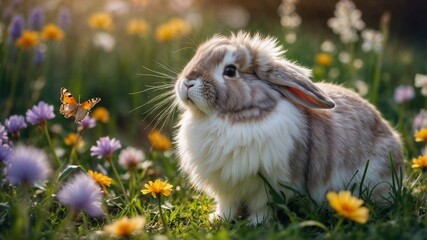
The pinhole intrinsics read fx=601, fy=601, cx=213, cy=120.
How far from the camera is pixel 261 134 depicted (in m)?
3.28

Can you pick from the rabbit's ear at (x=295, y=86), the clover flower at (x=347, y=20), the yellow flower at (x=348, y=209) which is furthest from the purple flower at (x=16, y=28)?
the yellow flower at (x=348, y=209)

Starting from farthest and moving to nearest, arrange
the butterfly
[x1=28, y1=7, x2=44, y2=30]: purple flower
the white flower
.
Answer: the white flower, [x1=28, y1=7, x2=44, y2=30]: purple flower, the butterfly

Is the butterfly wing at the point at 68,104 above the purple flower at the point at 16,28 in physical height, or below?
below

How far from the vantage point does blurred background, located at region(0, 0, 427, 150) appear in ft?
16.4

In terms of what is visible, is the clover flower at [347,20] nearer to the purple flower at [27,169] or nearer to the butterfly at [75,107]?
the butterfly at [75,107]

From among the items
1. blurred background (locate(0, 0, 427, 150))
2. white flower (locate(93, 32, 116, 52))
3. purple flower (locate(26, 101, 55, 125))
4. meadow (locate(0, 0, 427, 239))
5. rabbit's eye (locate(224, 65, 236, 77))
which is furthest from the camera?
white flower (locate(93, 32, 116, 52))

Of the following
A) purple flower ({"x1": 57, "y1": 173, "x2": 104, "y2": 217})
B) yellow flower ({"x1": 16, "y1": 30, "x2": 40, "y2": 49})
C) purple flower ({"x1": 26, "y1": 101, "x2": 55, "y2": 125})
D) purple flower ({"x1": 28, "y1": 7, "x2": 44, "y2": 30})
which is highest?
purple flower ({"x1": 28, "y1": 7, "x2": 44, "y2": 30})

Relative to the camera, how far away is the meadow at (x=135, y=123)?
113 inches

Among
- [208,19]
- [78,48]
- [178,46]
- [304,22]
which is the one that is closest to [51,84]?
[78,48]

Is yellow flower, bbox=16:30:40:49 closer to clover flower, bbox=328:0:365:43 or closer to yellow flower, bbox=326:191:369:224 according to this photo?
clover flower, bbox=328:0:365:43

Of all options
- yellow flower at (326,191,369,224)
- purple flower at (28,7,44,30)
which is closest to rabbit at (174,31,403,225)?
yellow flower at (326,191,369,224)

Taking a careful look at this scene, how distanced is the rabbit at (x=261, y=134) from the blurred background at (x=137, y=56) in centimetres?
78

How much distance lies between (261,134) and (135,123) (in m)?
2.39

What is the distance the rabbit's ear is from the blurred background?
0.93 m
